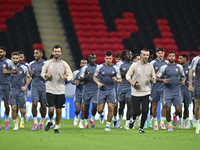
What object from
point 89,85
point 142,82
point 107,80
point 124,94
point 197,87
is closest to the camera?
point 197,87

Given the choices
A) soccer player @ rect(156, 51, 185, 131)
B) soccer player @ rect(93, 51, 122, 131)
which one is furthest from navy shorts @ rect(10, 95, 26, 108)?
soccer player @ rect(156, 51, 185, 131)

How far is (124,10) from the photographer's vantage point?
27.6 metres

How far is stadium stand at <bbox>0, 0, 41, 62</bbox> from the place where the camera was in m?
22.2

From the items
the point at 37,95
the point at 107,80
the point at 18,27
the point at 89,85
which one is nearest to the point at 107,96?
the point at 107,80

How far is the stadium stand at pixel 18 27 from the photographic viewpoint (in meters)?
22.2

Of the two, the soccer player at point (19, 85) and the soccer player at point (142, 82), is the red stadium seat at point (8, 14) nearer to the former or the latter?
the soccer player at point (19, 85)

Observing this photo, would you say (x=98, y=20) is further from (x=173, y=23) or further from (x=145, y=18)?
(x=173, y=23)

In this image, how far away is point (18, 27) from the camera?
23.9 metres

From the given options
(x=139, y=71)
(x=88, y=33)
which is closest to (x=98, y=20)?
(x=88, y=33)

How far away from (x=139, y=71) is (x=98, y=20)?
1554 cm

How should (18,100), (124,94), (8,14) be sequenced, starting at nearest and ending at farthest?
(18,100) → (124,94) → (8,14)

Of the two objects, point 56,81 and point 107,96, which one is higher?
point 56,81

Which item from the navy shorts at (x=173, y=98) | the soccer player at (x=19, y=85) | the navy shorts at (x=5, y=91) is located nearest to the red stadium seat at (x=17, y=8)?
the soccer player at (x=19, y=85)

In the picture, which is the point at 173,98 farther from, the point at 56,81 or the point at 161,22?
the point at 161,22
